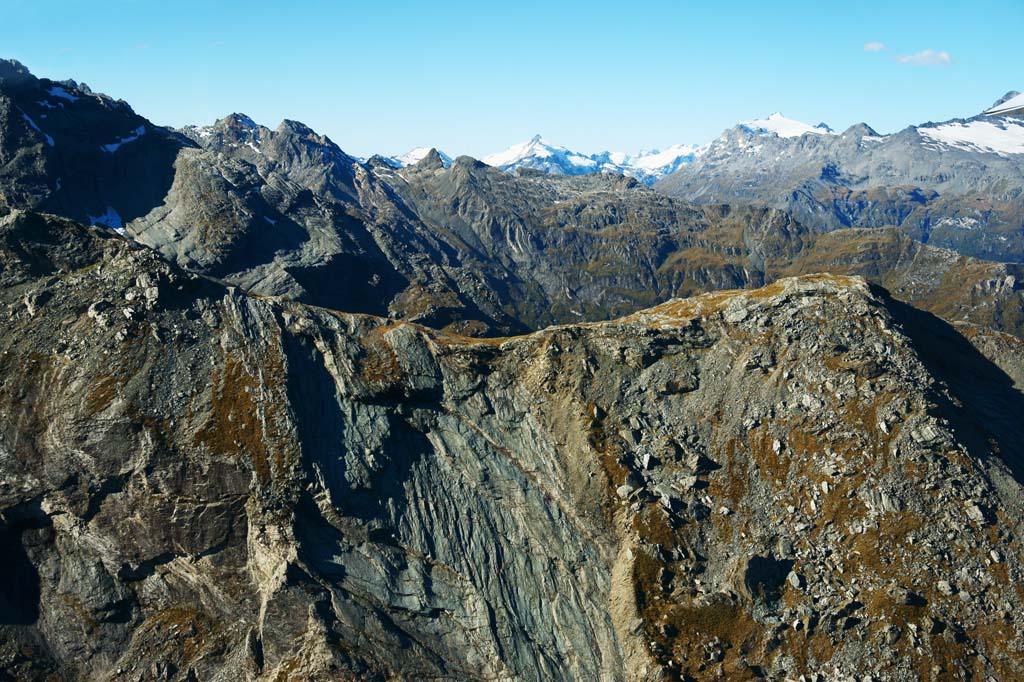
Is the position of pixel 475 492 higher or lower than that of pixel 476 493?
higher

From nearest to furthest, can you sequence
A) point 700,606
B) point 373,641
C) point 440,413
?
point 373,641 < point 700,606 < point 440,413

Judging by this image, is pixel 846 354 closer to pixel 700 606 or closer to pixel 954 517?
pixel 954 517

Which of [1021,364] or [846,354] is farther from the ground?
[846,354]

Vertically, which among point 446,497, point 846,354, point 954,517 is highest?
point 846,354

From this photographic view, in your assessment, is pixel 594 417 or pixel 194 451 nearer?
pixel 194 451

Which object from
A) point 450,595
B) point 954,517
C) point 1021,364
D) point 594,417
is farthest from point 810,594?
point 1021,364

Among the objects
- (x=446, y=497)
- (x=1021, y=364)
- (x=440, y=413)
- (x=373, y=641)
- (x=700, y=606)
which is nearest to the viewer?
(x=373, y=641)

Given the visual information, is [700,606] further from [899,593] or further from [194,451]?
[194,451]
